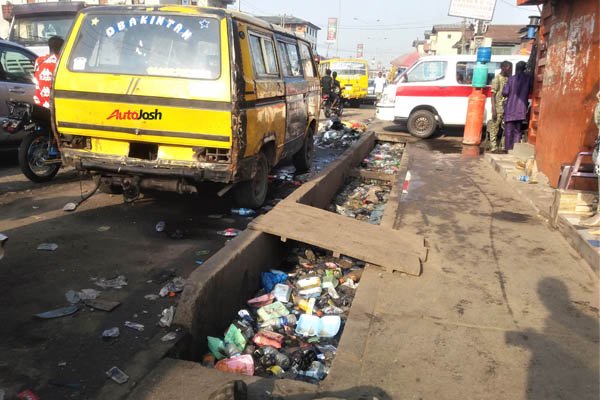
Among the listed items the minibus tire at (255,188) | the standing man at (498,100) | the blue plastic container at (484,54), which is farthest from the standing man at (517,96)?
the minibus tire at (255,188)

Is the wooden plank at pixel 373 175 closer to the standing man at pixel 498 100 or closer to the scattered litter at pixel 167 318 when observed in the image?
the standing man at pixel 498 100

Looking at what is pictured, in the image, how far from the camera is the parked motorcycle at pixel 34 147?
6.38 meters

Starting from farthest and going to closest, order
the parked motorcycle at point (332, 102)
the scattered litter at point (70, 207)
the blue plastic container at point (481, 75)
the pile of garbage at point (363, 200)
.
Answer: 1. the parked motorcycle at point (332, 102)
2. the blue plastic container at point (481, 75)
3. the pile of garbage at point (363, 200)
4. the scattered litter at point (70, 207)

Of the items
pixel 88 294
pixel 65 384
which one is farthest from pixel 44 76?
pixel 65 384

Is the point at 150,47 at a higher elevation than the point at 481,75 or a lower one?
lower

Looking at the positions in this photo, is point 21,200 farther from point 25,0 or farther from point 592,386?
point 25,0

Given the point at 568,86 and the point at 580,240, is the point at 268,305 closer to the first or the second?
the point at 580,240

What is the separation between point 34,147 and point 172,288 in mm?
4072

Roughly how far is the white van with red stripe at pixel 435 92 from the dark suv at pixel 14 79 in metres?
8.60

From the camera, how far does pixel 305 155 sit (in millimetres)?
8180

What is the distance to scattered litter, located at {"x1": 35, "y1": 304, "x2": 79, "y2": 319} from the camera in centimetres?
324

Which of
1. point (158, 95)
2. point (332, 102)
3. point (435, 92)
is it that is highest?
point (435, 92)

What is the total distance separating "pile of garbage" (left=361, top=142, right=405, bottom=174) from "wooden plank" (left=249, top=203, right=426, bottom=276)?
445 cm

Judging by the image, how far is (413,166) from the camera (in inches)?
339
